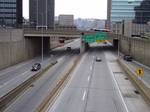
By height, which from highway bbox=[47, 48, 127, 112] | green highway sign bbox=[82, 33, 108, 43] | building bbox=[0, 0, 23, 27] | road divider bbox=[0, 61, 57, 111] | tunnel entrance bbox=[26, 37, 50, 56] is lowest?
highway bbox=[47, 48, 127, 112]

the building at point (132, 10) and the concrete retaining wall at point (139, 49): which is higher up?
the building at point (132, 10)

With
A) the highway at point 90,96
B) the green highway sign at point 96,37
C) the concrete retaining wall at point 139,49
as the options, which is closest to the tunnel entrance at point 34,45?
the green highway sign at point 96,37

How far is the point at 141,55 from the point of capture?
67625 mm

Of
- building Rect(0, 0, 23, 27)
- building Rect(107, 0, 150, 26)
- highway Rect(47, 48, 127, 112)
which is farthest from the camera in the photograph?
building Rect(107, 0, 150, 26)

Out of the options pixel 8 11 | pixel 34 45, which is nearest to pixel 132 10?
pixel 8 11

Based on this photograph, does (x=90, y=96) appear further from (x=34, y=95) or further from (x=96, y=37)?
(x=96, y=37)

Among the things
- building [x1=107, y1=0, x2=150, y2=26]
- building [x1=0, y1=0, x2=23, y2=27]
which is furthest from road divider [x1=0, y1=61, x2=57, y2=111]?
building [x1=107, y1=0, x2=150, y2=26]

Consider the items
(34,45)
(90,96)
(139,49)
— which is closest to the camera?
(90,96)

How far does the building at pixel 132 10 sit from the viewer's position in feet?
565

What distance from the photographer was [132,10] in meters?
178

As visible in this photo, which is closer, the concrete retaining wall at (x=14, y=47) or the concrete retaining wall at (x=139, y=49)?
the concrete retaining wall at (x=139, y=49)

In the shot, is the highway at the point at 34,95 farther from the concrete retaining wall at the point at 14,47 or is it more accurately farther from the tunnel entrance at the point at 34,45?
the tunnel entrance at the point at 34,45

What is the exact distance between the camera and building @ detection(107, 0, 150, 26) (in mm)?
172250

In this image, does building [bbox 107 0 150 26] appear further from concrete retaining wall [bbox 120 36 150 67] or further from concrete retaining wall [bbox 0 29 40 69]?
concrete retaining wall [bbox 0 29 40 69]
